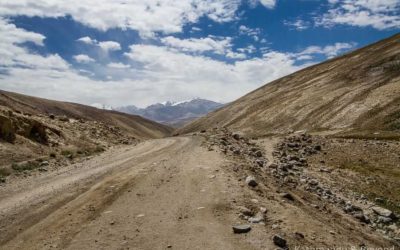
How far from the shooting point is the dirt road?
43.3 feet

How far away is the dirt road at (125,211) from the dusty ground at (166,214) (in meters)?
0.03

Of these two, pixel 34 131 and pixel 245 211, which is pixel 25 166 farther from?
pixel 245 211

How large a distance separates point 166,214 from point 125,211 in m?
1.76

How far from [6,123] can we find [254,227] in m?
31.5

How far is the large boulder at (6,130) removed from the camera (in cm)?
3769

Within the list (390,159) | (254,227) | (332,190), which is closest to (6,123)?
(332,190)

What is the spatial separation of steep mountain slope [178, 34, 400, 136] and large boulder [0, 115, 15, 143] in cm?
5116

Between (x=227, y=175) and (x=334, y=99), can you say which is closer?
(x=227, y=175)

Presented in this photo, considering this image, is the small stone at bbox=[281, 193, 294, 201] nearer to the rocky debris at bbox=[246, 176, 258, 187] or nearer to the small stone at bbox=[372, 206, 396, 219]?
the rocky debris at bbox=[246, 176, 258, 187]

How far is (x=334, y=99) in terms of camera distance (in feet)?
307

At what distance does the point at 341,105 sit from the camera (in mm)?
86812

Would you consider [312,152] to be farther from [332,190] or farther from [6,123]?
[6,123]

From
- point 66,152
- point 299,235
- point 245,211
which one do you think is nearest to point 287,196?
point 245,211

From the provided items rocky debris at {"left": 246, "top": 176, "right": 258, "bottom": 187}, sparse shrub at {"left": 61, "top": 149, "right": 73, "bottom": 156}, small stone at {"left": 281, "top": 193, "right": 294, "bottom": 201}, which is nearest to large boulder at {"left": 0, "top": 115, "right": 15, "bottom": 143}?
sparse shrub at {"left": 61, "top": 149, "right": 73, "bottom": 156}
